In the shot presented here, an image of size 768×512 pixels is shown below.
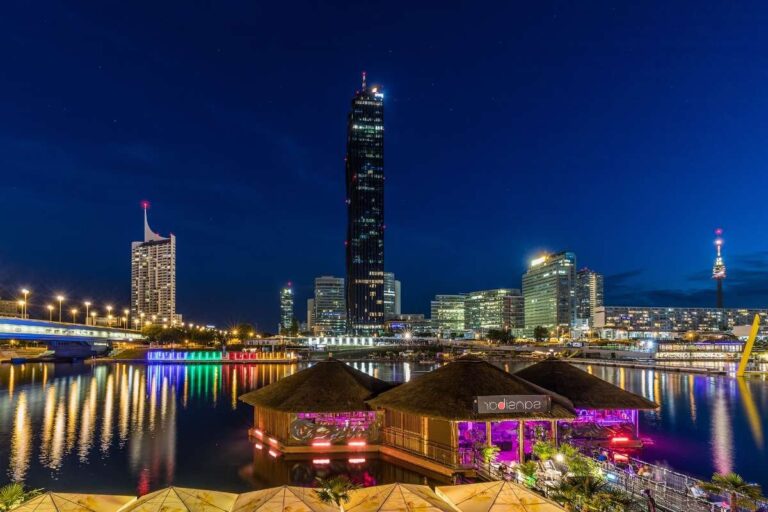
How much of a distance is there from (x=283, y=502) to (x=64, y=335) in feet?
350

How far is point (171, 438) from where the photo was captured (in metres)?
33.9

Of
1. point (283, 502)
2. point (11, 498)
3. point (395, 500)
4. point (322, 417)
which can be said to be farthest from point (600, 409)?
point (11, 498)

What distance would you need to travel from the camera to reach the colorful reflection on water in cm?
2495

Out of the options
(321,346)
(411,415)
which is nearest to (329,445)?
(411,415)

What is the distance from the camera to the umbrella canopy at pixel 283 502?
14.0 m

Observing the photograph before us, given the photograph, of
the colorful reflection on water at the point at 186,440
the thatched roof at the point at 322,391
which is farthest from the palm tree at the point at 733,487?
the thatched roof at the point at 322,391

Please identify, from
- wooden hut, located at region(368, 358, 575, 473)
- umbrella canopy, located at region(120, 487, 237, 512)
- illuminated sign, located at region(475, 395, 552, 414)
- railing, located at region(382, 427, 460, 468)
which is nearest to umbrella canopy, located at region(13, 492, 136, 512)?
umbrella canopy, located at region(120, 487, 237, 512)

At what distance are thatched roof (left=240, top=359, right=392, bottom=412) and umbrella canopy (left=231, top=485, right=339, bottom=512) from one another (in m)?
12.1

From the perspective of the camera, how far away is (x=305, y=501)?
47.1 feet

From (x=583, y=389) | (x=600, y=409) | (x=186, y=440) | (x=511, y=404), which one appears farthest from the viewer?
(x=186, y=440)

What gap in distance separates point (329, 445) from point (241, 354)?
98.8 meters

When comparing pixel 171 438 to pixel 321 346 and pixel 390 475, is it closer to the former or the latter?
pixel 390 475

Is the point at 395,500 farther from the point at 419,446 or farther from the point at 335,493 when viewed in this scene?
the point at 419,446

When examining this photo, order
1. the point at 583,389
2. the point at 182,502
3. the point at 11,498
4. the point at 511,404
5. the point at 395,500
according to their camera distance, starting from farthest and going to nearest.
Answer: the point at 583,389 → the point at 511,404 → the point at 395,500 → the point at 182,502 → the point at 11,498
